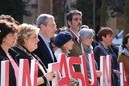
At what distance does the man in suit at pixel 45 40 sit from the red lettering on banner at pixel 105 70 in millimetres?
1323

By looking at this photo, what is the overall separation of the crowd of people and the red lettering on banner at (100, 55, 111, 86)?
137 mm

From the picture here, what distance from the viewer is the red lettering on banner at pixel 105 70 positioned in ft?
24.1

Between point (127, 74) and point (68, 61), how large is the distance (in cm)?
223

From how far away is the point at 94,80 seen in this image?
6.89 m

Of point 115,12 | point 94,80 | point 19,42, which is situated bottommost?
point 94,80

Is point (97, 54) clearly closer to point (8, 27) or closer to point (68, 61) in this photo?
point (68, 61)

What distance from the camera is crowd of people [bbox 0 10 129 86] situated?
16.7ft

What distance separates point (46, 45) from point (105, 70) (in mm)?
1615

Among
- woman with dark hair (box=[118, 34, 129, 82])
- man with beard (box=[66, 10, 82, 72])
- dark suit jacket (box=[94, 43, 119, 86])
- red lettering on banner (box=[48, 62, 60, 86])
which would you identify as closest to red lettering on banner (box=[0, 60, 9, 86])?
red lettering on banner (box=[48, 62, 60, 86])

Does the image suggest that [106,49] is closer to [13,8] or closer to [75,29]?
[75,29]

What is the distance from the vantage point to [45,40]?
6.18m

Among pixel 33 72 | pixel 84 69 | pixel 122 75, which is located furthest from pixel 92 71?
pixel 33 72

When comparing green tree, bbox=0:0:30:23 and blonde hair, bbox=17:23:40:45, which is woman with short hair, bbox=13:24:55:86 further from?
green tree, bbox=0:0:30:23

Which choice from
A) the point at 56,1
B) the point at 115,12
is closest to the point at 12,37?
the point at 115,12
